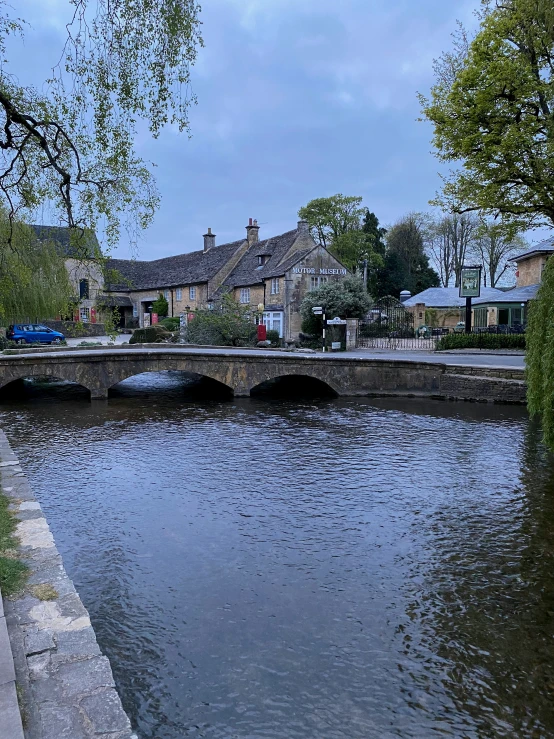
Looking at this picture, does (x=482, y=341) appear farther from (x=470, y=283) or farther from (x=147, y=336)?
(x=147, y=336)

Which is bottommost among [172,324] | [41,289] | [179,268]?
[172,324]

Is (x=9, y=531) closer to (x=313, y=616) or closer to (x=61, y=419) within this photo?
(x=313, y=616)

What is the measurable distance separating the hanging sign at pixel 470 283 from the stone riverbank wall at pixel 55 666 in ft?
92.7

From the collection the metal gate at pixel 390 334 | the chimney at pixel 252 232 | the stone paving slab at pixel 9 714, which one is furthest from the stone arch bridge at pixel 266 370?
the chimney at pixel 252 232

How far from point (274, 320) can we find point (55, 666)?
3686 cm

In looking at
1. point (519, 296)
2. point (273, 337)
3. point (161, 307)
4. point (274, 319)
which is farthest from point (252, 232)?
point (519, 296)

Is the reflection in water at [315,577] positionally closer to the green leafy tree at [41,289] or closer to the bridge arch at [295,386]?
the bridge arch at [295,386]

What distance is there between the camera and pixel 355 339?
32.4 metres

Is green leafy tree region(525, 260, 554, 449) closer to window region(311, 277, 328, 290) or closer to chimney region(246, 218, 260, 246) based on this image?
window region(311, 277, 328, 290)

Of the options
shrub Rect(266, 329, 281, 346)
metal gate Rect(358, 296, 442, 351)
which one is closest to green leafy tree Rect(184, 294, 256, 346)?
shrub Rect(266, 329, 281, 346)

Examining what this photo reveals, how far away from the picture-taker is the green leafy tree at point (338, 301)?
3431 centimetres

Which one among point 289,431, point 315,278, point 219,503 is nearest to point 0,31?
point 219,503

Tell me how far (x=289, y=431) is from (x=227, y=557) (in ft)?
27.0

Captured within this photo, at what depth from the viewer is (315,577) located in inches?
275
